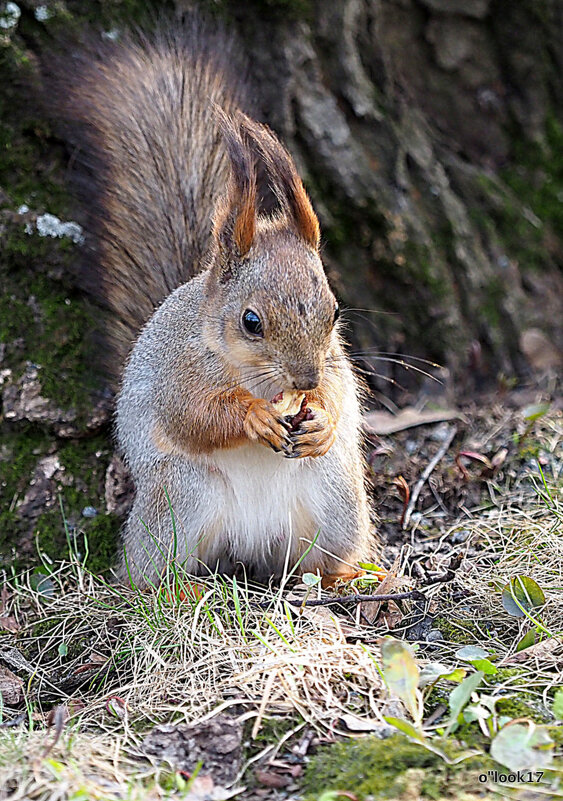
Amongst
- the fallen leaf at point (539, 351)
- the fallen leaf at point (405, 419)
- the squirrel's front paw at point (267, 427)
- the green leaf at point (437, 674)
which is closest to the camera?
the green leaf at point (437, 674)

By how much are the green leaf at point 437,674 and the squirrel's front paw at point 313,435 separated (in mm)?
596

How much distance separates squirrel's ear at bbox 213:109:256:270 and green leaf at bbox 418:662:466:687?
3.38 ft

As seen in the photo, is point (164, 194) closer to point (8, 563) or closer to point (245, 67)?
point (245, 67)

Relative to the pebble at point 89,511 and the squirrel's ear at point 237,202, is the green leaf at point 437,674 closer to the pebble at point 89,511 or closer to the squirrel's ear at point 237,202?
the squirrel's ear at point 237,202

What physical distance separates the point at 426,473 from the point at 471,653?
923 mm

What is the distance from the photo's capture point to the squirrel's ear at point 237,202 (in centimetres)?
202

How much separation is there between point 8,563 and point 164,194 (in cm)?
116

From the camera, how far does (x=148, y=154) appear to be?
257 cm

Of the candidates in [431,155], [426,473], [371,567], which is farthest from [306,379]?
[431,155]

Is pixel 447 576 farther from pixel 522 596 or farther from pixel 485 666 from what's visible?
pixel 485 666

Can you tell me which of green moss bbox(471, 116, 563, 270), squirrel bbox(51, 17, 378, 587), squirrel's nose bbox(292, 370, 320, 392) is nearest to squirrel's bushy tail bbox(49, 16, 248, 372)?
squirrel bbox(51, 17, 378, 587)

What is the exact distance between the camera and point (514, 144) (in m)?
3.50

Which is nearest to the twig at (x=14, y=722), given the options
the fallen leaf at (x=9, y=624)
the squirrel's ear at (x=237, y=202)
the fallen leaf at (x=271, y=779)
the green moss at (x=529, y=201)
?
the fallen leaf at (x=9, y=624)

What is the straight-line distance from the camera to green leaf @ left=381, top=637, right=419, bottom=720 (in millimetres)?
1606
